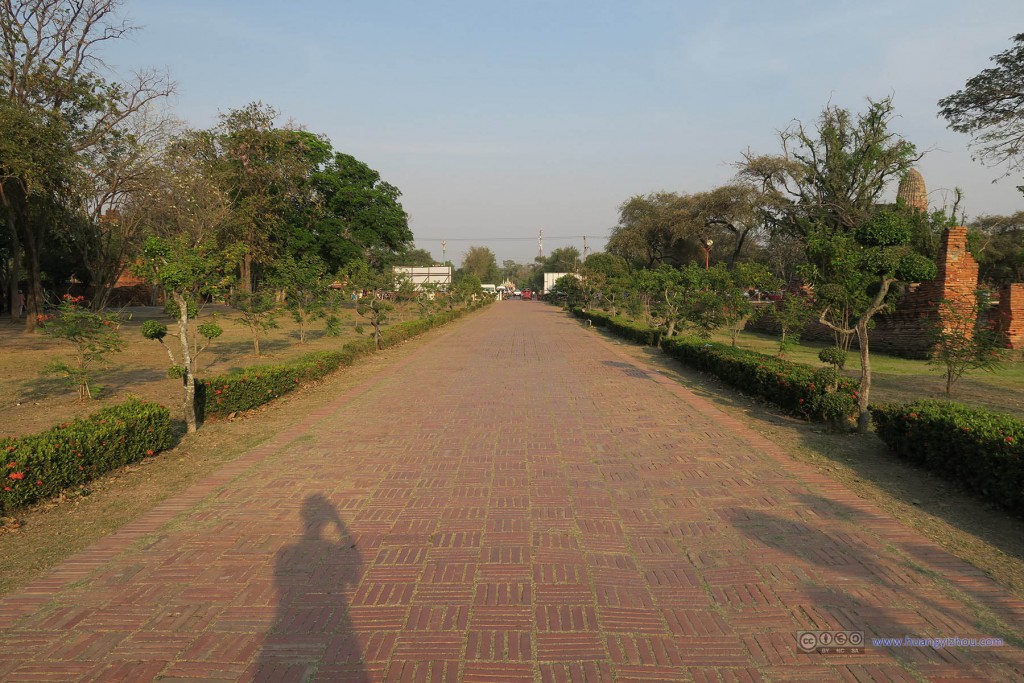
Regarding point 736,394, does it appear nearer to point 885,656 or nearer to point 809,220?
point 885,656

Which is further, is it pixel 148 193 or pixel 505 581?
pixel 148 193

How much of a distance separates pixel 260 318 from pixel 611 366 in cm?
911

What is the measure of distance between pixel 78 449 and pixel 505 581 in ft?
13.9

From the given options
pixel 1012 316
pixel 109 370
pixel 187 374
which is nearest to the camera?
pixel 187 374

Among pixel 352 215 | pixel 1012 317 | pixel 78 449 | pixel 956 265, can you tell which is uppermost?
pixel 352 215

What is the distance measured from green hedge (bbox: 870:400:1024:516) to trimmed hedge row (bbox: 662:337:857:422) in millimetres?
879

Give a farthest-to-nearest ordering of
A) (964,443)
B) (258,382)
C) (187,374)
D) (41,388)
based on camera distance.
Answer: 1. (41,388)
2. (258,382)
3. (187,374)
4. (964,443)

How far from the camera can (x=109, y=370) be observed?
1248cm

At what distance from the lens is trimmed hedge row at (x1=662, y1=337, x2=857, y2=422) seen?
7465mm

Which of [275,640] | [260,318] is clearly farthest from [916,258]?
[260,318]

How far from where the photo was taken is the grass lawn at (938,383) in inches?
370

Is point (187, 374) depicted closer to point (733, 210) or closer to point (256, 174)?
point (256, 174)

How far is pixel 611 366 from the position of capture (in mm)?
13883

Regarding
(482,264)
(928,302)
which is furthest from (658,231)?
(482,264)
